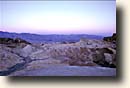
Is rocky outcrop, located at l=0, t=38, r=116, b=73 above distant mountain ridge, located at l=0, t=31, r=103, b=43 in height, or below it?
below

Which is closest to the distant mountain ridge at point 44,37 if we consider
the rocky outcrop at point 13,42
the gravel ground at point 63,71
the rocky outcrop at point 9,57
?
the rocky outcrop at point 13,42

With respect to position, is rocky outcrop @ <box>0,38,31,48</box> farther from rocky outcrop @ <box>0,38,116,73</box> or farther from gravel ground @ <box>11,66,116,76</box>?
gravel ground @ <box>11,66,116,76</box>

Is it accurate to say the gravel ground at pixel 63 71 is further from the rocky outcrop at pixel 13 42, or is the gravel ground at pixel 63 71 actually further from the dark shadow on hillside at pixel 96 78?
the rocky outcrop at pixel 13 42

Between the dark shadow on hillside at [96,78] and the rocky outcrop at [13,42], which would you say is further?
the dark shadow on hillside at [96,78]

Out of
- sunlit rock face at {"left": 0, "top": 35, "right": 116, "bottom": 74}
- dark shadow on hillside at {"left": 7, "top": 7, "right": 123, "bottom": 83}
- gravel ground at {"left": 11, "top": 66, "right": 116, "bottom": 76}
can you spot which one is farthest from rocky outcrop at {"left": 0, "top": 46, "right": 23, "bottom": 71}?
dark shadow on hillside at {"left": 7, "top": 7, "right": 123, "bottom": 83}

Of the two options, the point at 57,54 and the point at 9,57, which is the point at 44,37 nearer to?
the point at 57,54

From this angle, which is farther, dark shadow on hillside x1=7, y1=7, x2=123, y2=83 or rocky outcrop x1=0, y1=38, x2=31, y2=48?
dark shadow on hillside x1=7, y1=7, x2=123, y2=83

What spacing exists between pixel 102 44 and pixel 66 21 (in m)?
0.43

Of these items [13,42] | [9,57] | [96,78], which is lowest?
[96,78]

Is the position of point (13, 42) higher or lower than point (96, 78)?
higher

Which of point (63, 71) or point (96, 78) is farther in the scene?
point (96, 78)

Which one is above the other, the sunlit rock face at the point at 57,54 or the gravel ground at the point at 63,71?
the sunlit rock face at the point at 57,54

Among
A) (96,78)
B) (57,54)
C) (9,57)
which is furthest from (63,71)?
(9,57)

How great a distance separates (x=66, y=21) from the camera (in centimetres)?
259
